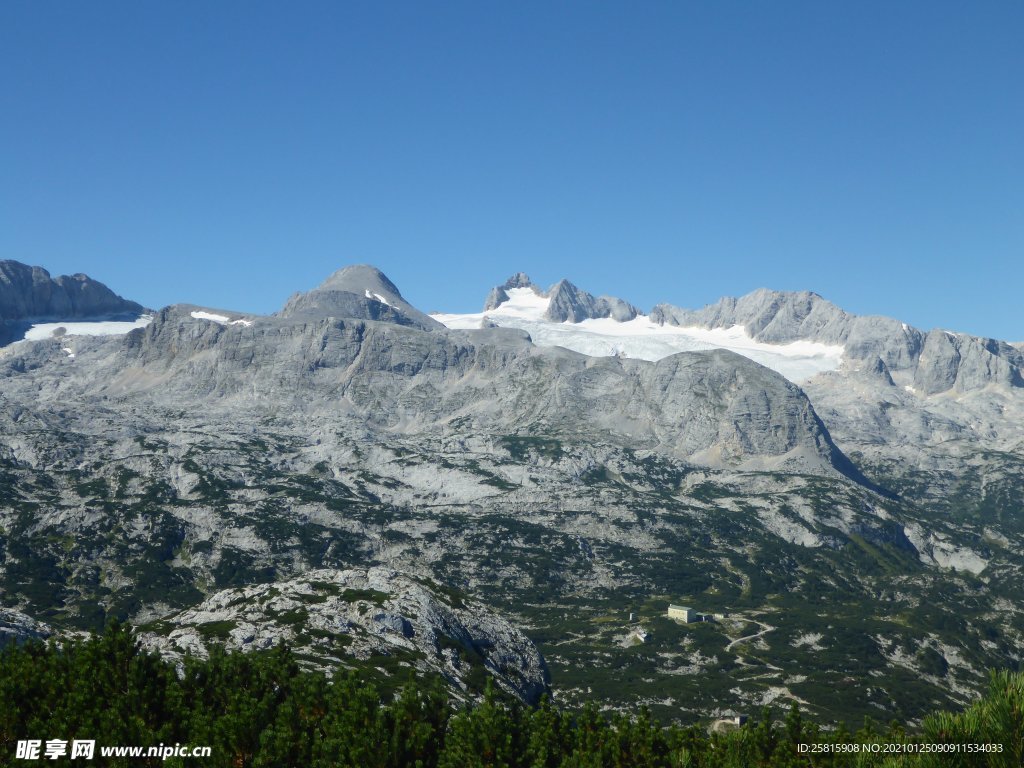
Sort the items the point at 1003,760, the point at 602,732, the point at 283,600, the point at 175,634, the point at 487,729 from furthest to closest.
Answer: the point at 283,600
the point at 175,634
the point at 602,732
the point at 487,729
the point at 1003,760

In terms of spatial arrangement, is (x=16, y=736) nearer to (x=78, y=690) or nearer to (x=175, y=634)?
(x=78, y=690)

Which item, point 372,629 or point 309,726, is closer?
point 309,726

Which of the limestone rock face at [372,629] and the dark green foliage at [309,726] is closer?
the dark green foliage at [309,726]

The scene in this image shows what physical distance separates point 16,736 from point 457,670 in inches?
3831

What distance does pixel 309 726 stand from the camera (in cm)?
5597

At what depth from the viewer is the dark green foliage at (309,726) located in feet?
164

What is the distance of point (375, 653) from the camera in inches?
5645

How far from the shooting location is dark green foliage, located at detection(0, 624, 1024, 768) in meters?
50.0

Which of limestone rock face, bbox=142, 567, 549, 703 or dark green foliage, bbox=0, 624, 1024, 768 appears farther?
limestone rock face, bbox=142, 567, 549, 703

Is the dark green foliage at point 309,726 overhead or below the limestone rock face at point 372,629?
overhead

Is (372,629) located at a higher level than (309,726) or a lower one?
lower

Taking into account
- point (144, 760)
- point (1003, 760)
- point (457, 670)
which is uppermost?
point (1003, 760)

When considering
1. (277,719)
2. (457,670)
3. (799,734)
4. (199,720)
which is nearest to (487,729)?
(277,719)

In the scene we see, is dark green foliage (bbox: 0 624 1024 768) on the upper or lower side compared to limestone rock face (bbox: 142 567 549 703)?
upper
